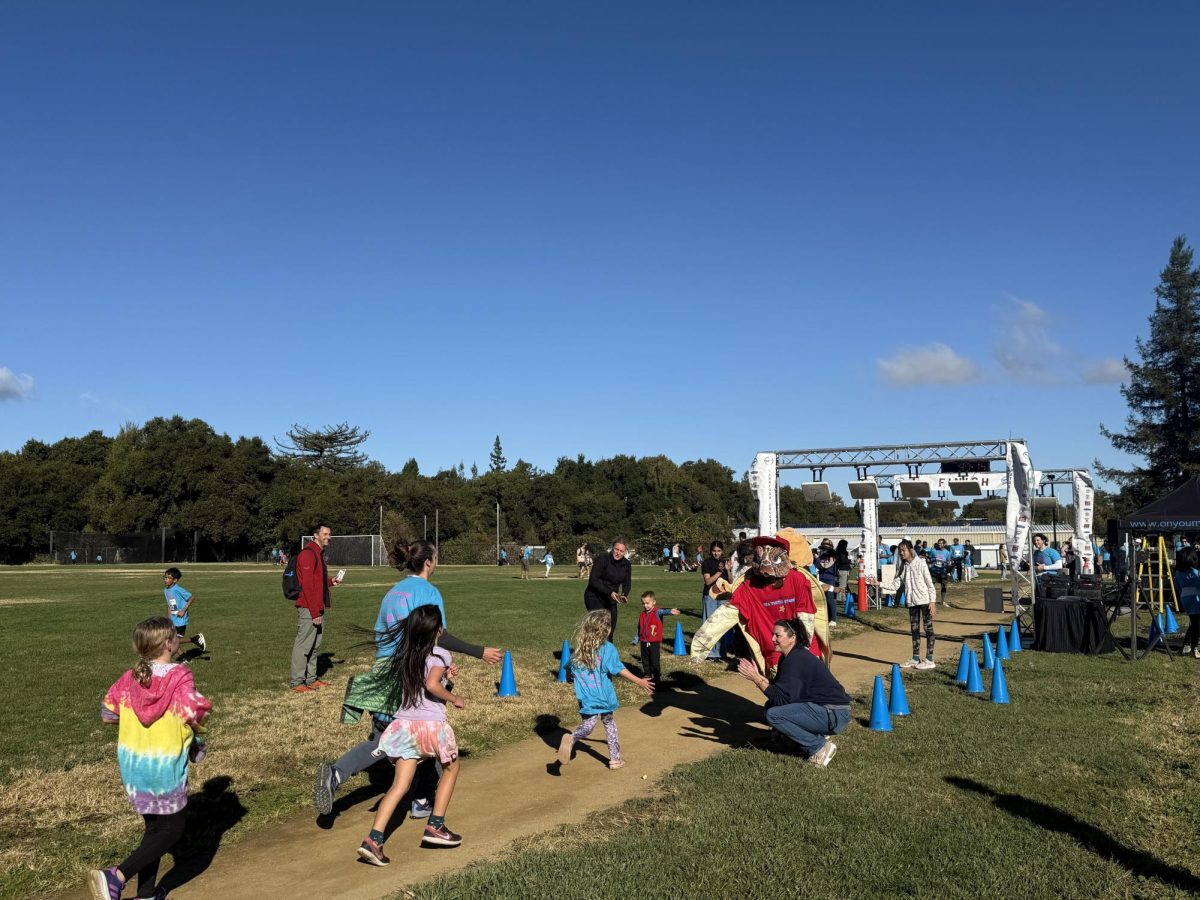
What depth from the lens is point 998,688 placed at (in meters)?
10.7

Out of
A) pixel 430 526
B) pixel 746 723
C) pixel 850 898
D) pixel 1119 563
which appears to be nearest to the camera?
pixel 850 898

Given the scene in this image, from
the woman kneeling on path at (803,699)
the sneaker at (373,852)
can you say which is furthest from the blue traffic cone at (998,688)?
the sneaker at (373,852)

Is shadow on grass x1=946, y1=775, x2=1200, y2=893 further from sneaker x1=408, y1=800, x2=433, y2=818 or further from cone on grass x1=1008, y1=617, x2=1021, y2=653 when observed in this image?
cone on grass x1=1008, y1=617, x2=1021, y2=653

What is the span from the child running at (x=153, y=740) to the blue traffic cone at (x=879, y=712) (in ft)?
22.1

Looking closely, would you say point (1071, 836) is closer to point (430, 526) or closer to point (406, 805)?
point (406, 805)

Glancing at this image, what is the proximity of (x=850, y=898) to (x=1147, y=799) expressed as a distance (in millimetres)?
3476

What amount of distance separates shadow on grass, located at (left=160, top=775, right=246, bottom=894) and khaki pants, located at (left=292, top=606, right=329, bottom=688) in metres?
3.76

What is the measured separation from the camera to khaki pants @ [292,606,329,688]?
11188 millimetres

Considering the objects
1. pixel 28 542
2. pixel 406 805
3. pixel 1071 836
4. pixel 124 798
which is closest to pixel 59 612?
pixel 124 798

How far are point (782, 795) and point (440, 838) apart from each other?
2637 mm

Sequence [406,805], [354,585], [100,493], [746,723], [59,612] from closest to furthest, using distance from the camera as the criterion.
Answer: [406,805] → [746,723] → [59,612] → [354,585] → [100,493]

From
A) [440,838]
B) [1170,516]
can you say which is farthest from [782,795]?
[1170,516]

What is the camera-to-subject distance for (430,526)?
3361 inches

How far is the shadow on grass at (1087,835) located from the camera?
17.4 feet
